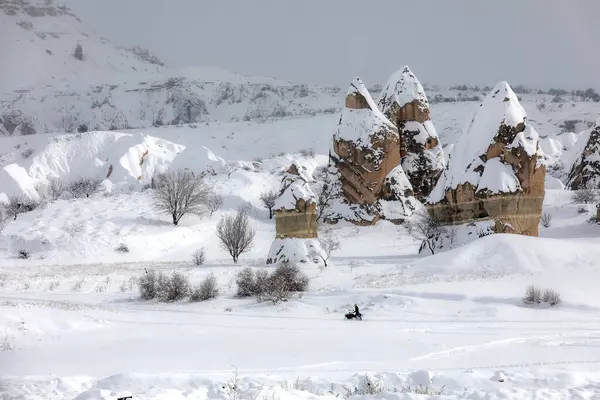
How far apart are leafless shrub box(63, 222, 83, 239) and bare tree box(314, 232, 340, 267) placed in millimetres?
16427

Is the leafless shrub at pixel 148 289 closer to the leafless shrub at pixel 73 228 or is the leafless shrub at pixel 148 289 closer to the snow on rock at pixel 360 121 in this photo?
the leafless shrub at pixel 73 228

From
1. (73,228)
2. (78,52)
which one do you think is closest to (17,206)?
(73,228)

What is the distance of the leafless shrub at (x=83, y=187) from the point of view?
57.8 m

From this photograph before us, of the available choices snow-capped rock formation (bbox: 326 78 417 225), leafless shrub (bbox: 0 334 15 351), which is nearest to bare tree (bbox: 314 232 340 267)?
snow-capped rock formation (bbox: 326 78 417 225)

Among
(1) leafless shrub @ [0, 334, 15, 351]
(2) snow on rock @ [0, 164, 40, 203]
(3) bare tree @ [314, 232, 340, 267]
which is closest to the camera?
(1) leafless shrub @ [0, 334, 15, 351]

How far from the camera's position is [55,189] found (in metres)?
62.3

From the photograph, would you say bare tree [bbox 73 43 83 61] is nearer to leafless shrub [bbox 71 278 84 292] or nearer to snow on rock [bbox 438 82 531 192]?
snow on rock [bbox 438 82 531 192]

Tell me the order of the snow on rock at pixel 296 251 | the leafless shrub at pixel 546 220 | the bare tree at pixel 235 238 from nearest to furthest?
the snow on rock at pixel 296 251, the bare tree at pixel 235 238, the leafless shrub at pixel 546 220

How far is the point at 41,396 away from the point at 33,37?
12348 cm

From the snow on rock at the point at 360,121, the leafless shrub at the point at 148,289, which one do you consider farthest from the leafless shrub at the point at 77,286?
the snow on rock at the point at 360,121

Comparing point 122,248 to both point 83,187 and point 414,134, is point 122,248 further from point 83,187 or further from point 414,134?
point 83,187

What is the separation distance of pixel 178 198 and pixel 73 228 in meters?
9.09

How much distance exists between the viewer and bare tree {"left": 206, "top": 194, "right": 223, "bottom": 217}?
151 feet

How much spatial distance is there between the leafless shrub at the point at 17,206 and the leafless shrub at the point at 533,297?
38.0 meters
